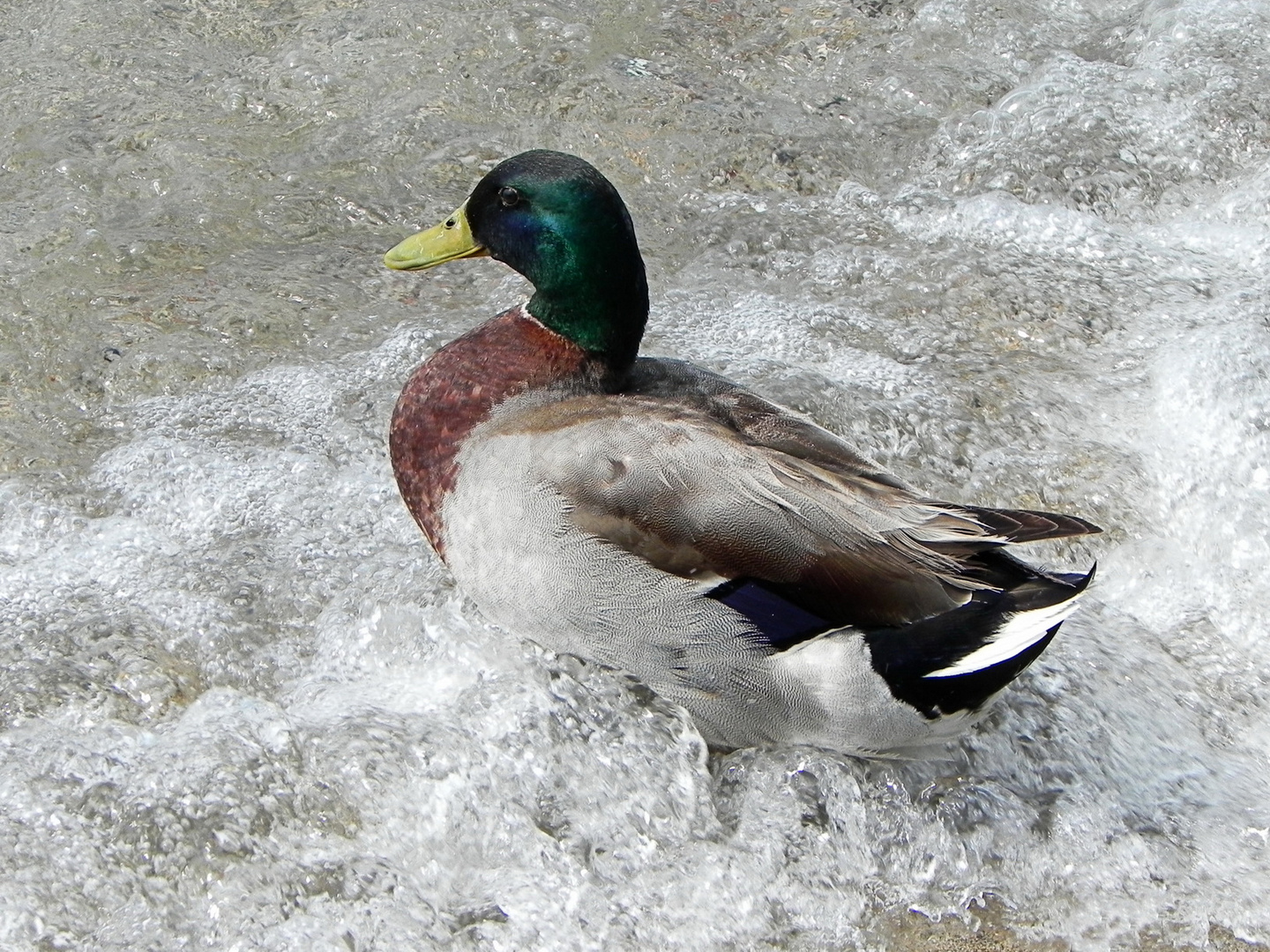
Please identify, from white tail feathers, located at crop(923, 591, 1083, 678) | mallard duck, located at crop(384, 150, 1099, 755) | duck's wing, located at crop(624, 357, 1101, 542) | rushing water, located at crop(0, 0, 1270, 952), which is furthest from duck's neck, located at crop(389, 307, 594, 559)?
white tail feathers, located at crop(923, 591, 1083, 678)

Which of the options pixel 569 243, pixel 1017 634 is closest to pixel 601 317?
pixel 569 243

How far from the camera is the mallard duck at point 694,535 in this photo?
2.67m

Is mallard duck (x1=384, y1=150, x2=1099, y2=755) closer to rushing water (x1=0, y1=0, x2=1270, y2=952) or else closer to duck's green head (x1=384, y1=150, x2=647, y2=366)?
duck's green head (x1=384, y1=150, x2=647, y2=366)

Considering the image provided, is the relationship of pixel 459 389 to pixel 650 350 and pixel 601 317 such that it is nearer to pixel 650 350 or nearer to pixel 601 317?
pixel 601 317

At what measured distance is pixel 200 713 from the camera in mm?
3062

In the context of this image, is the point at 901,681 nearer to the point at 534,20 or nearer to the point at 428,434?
the point at 428,434

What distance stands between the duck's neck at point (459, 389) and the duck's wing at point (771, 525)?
0.92 feet

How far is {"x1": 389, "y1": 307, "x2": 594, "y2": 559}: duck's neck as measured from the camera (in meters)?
3.02

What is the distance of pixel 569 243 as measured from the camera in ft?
9.86

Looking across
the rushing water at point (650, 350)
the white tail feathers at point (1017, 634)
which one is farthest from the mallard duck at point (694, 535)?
the rushing water at point (650, 350)

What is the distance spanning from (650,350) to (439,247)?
114 centimetres

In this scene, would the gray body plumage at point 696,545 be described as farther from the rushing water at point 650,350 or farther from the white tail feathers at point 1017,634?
the rushing water at point 650,350

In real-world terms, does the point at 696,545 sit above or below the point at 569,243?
below

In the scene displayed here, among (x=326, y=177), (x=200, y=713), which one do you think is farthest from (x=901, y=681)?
(x=326, y=177)
